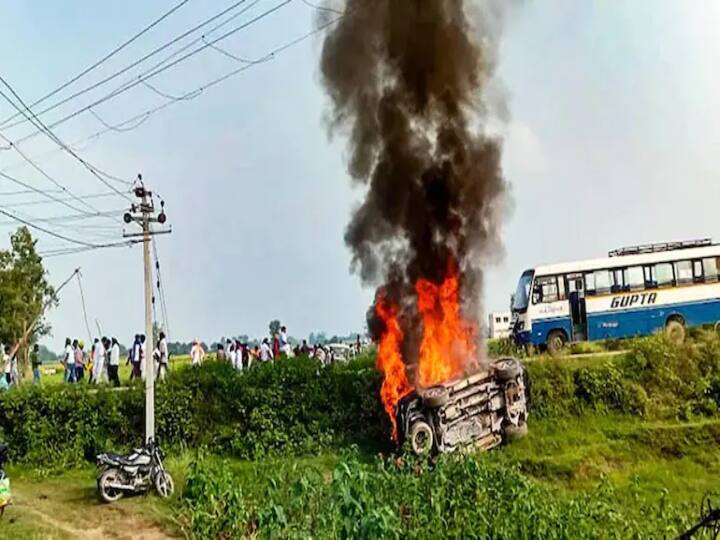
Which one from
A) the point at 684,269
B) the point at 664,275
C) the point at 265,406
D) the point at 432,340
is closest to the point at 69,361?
the point at 265,406

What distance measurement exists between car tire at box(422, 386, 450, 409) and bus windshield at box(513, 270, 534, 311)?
36.1ft

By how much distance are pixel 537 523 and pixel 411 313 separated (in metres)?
12.3

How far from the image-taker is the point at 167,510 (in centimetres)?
1675

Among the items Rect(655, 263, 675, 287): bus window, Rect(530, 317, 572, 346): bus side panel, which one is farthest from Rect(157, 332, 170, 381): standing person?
Rect(655, 263, 675, 287): bus window

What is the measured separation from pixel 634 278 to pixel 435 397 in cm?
1328

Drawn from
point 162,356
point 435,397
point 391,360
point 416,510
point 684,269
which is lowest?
point 416,510

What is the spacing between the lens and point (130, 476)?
17.4 metres

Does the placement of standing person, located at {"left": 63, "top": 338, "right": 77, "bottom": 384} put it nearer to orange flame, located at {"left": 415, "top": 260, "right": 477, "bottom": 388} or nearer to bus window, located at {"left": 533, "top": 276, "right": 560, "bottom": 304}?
orange flame, located at {"left": 415, "top": 260, "right": 477, "bottom": 388}

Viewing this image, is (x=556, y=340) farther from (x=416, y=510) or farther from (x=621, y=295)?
(x=416, y=510)

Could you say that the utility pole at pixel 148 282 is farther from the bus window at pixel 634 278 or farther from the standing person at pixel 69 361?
the bus window at pixel 634 278

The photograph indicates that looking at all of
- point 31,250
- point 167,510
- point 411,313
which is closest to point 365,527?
point 167,510

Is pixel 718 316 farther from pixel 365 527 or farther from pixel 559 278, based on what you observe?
pixel 365 527

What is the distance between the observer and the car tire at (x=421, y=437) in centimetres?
1841

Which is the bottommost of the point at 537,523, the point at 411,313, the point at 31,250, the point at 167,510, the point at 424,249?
the point at 167,510
